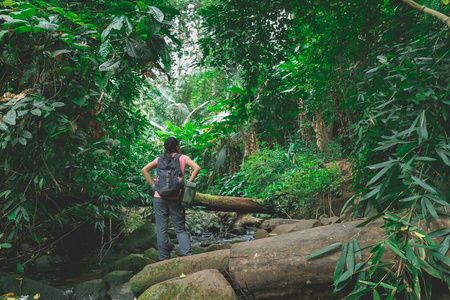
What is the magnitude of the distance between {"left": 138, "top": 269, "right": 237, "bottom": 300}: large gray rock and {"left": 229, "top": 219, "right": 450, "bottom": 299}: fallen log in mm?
195

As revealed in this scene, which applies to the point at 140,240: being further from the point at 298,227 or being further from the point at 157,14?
the point at 157,14

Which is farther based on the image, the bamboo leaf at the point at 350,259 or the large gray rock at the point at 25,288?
the large gray rock at the point at 25,288

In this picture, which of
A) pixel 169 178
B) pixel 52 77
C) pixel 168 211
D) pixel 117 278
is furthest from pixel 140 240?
pixel 52 77

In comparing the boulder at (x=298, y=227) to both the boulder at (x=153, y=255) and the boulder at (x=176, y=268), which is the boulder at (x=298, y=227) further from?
the boulder at (x=176, y=268)

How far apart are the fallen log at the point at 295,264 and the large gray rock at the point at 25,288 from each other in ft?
7.43

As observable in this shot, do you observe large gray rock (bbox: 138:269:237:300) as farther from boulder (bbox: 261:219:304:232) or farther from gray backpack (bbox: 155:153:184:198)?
boulder (bbox: 261:219:304:232)

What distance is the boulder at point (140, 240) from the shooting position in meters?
5.95

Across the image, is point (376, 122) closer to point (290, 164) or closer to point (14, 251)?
Result: point (14, 251)

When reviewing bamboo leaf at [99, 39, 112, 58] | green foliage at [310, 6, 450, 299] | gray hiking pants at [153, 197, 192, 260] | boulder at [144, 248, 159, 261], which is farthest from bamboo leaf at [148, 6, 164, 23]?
boulder at [144, 248, 159, 261]

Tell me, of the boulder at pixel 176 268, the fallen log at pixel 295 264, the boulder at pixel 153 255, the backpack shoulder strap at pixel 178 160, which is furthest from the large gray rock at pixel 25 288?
the fallen log at pixel 295 264

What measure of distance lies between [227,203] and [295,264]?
4690 mm

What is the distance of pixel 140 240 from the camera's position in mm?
5988

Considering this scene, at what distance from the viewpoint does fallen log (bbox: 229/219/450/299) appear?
99.4 inches

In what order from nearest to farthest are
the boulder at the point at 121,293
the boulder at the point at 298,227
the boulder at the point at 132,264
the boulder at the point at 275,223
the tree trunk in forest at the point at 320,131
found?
1. the boulder at the point at 121,293
2. the boulder at the point at 132,264
3. the boulder at the point at 298,227
4. the boulder at the point at 275,223
5. the tree trunk in forest at the point at 320,131
